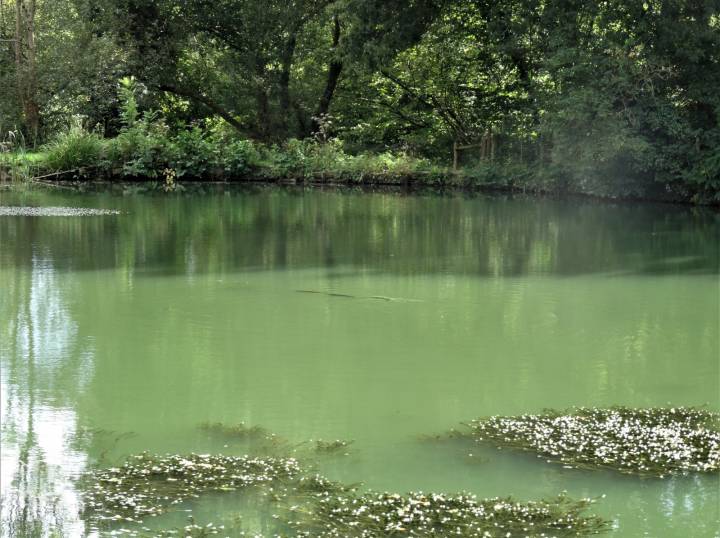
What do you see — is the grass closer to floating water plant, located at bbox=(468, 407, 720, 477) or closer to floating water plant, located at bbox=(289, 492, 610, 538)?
floating water plant, located at bbox=(289, 492, 610, 538)

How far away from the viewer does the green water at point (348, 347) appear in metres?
4.42

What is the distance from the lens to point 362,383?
5.88m

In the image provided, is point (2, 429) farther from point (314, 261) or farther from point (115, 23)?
point (115, 23)

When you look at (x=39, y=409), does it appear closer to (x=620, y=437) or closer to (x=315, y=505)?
(x=315, y=505)

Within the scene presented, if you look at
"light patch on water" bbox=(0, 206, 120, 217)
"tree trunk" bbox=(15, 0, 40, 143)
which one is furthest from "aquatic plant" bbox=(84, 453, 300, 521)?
"tree trunk" bbox=(15, 0, 40, 143)

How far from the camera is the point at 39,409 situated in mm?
5230

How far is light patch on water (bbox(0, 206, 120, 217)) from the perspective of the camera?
14.1m

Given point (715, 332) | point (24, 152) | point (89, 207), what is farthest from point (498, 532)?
point (24, 152)

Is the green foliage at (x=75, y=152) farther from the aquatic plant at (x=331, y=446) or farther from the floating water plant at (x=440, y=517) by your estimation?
the floating water plant at (x=440, y=517)

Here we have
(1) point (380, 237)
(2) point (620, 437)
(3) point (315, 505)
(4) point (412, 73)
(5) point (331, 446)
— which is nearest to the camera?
(3) point (315, 505)

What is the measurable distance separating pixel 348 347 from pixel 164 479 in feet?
8.44

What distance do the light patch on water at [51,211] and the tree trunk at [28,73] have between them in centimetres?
993

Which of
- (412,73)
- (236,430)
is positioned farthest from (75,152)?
(236,430)

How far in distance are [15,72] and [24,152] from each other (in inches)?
184
